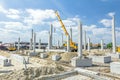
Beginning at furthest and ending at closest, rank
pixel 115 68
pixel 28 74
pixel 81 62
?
pixel 81 62 < pixel 115 68 < pixel 28 74

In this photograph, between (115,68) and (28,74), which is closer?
(28,74)

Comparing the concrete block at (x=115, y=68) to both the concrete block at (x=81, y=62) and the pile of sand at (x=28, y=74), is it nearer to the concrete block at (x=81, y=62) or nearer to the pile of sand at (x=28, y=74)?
the concrete block at (x=81, y=62)

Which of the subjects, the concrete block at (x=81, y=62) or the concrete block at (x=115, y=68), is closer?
the concrete block at (x=115, y=68)

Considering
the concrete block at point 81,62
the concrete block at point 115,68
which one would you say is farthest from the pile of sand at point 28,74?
the concrete block at point 81,62

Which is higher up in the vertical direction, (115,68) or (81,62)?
(81,62)

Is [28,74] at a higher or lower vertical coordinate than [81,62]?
lower

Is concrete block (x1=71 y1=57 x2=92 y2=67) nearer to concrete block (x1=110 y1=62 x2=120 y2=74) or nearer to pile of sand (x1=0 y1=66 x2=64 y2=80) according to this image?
concrete block (x1=110 y1=62 x2=120 y2=74)

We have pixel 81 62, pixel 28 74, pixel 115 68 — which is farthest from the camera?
pixel 81 62

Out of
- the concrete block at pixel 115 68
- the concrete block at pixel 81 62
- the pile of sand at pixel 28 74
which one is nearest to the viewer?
the pile of sand at pixel 28 74

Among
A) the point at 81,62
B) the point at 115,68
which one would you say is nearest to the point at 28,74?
the point at 115,68

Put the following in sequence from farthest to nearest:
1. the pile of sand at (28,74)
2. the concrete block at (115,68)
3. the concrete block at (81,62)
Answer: the concrete block at (81,62) → the concrete block at (115,68) → the pile of sand at (28,74)

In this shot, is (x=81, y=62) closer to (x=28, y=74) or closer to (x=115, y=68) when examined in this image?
(x=115, y=68)

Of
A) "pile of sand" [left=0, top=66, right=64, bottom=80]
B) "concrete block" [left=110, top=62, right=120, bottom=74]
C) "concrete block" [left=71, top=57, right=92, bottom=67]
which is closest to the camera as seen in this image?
"pile of sand" [left=0, top=66, right=64, bottom=80]

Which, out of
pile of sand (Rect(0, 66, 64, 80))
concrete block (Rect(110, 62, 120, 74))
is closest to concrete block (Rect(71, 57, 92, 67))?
concrete block (Rect(110, 62, 120, 74))
